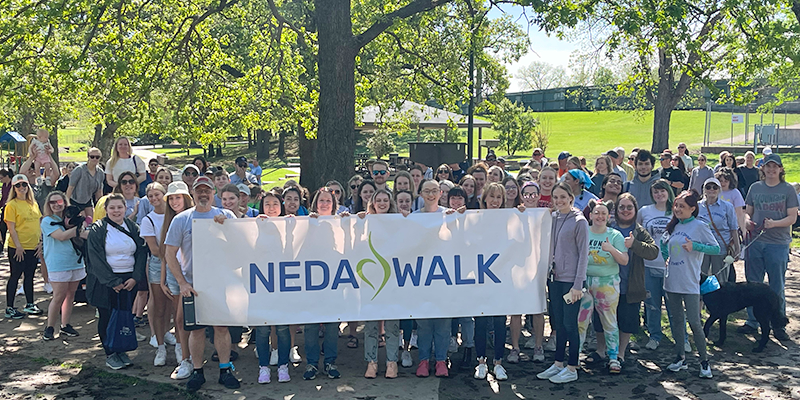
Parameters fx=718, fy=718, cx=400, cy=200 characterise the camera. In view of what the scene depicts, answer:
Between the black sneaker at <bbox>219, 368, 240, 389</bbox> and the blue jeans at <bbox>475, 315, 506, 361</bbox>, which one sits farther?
the blue jeans at <bbox>475, 315, 506, 361</bbox>

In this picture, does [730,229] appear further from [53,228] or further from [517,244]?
[53,228]

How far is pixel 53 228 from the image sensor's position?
7.84m

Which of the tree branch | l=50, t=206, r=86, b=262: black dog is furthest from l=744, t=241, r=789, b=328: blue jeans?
l=50, t=206, r=86, b=262: black dog

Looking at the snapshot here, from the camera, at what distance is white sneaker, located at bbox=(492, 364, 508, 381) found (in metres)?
6.52

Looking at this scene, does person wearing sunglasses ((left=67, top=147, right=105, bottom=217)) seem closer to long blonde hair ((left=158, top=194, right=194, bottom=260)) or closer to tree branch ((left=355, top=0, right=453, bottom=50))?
long blonde hair ((left=158, top=194, right=194, bottom=260))

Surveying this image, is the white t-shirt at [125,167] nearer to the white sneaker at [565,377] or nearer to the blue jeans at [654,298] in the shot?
the white sneaker at [565,377]

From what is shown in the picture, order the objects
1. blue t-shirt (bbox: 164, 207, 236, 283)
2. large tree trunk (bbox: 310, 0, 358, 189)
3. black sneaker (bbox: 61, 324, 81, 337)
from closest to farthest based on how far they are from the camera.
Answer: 1. blue t-shirt (bbox: 164, 207, 236, 283)
2. black sneaker (bbox: 61, 324, 81, 337)
3. large tree trunk (bbox: 310, 0, 358, 189)

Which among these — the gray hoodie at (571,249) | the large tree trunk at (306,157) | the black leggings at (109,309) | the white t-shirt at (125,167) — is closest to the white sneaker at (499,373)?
the gray hoodie at (571,249)

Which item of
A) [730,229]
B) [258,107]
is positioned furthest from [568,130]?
[730,229]

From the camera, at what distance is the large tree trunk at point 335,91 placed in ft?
38.5

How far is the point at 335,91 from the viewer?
468 inches

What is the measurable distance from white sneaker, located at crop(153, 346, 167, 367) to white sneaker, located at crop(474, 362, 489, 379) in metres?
3.02

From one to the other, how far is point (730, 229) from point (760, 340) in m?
1.20

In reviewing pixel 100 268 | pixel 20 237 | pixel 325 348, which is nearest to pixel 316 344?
pixel 325 348
